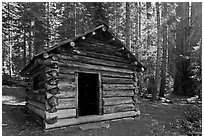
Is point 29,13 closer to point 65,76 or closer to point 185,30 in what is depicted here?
point 65,76

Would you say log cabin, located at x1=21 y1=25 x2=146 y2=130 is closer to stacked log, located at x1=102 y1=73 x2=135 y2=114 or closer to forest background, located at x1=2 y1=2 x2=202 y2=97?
stacked log, located at x1=102 y1=73 x2=135 y2=114

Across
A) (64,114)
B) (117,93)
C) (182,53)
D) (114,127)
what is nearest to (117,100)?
(117,93)

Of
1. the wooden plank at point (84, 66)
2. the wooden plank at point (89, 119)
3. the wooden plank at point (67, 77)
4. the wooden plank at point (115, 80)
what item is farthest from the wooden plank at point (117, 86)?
the wooden plank at point (67, 77)

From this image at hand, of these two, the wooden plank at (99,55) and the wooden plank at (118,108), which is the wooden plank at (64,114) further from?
the wooden plank at (99,55)

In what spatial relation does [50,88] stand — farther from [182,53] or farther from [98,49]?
[182,53]

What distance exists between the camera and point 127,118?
9.99 metres

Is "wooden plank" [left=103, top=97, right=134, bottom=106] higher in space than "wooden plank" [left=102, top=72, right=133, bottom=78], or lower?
lower

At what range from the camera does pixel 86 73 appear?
30.4ft

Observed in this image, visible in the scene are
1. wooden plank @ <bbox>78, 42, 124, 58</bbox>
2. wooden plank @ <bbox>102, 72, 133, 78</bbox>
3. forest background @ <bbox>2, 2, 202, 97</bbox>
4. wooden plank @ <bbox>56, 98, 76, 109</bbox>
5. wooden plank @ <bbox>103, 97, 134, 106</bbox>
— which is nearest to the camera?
wooden plank @ <bbox>56, 98, 76, 109</bbox>

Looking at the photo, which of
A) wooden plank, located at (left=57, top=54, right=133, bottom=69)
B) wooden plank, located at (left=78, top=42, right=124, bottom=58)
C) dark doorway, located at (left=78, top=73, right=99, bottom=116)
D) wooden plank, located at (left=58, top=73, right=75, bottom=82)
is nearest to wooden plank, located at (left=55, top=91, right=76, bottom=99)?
wooden plank, located at (left=58, top=73, right=75, bottom=82)

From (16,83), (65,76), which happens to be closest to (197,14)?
(65,76)

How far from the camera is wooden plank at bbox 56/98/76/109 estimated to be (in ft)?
25.6

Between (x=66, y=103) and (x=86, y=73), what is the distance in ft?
6.13

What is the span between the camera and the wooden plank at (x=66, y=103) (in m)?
7.81
